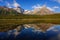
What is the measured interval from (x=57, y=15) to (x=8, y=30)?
1146 inches

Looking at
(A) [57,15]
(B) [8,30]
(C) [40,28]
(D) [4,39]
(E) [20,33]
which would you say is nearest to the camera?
(D) [4,39]

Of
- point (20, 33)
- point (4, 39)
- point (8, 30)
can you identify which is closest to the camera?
point (4, 39)

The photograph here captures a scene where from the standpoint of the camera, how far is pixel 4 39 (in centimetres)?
2150

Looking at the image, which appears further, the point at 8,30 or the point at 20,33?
the point at 8,30

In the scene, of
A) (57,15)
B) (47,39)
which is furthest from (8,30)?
(57,15)

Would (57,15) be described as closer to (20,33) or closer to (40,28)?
(40,28)

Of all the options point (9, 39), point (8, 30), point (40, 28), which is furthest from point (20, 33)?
point (40, 28)

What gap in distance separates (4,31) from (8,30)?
33.6 inches

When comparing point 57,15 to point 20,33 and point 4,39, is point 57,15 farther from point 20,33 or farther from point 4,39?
point 4,39

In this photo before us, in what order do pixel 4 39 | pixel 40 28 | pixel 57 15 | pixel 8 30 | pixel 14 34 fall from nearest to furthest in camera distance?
pixel 4 39, pixel 14 34, pixel 8 30, pixel 40 28, pixel 57 15

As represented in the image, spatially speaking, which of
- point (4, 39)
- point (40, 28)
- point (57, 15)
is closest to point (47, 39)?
point (4, 39)

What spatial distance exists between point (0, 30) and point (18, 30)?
3.39 meters

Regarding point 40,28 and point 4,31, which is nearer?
point 4,31

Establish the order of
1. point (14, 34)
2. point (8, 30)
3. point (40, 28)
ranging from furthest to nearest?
point (40, 28)
point (8, 30)
point (14, 34)
